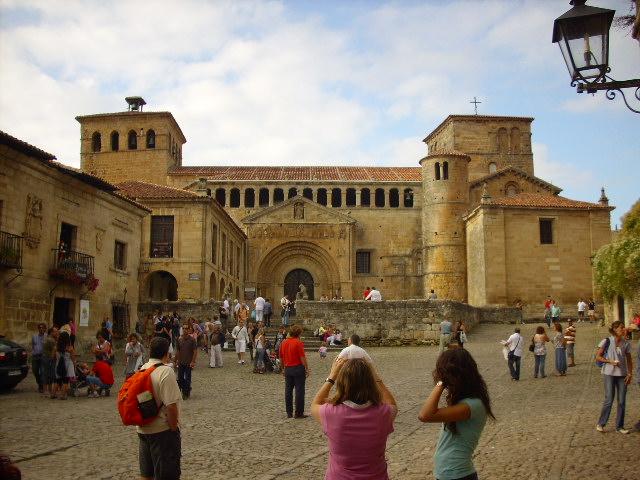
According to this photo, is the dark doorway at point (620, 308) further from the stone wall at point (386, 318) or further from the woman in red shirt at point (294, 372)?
the woman in red shirt at point (294, 372)

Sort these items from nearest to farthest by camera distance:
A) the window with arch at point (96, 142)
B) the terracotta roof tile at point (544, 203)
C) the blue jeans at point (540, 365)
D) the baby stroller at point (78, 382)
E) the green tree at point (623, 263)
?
1. the baby stroller at point (78, 382)
2. the blue jeans at point (540, 365)
3. the green tree at point (623, 263)
4. the terracotta roof tile at point (544, 203)
5. the window with arch at point (96, 142)

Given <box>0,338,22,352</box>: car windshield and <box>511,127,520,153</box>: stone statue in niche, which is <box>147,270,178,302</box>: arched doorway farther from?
<box>511,127,520,153</box>: stone statue in niche

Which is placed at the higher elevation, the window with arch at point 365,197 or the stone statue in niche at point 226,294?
the window with arch at point 365,197

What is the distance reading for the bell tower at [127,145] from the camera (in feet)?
150

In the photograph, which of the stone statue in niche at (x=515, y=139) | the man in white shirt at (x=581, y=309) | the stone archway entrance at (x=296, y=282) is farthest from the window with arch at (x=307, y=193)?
the man in white shirt at (x=581, y=309)

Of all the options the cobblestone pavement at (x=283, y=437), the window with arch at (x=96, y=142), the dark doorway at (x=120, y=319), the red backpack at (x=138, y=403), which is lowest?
the cobblestone pavement at (x=283, y=437)

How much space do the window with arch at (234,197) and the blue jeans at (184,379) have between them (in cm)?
3235

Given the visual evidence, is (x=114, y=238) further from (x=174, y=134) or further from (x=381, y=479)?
(x=174, y=134)

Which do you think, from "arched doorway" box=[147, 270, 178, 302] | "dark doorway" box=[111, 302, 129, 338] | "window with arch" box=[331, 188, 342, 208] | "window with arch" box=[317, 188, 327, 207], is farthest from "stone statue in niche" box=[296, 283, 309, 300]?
"dark doorway" box=[111, 302, 129, 338]

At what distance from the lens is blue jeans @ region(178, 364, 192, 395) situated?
43.7 ft

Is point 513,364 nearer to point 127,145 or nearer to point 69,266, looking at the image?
point 69,266

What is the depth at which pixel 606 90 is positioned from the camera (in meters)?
6.55

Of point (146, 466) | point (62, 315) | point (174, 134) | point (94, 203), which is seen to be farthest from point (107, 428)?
point (174, 134)

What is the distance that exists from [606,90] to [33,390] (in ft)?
43.4
